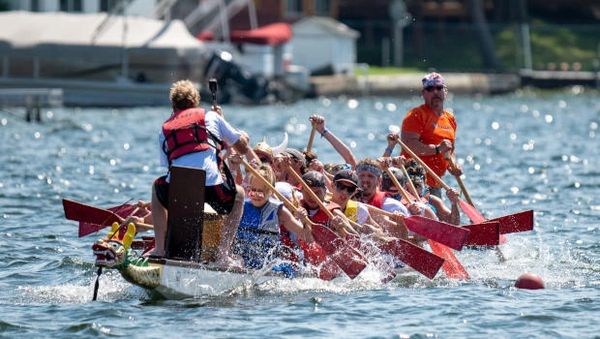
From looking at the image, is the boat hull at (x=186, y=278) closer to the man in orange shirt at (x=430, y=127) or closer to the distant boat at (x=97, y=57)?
the man in orange shirt at (x=430, y=127)

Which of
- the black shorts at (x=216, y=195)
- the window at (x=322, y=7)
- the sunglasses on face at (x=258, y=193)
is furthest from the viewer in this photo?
the window at (x=322, y=7)

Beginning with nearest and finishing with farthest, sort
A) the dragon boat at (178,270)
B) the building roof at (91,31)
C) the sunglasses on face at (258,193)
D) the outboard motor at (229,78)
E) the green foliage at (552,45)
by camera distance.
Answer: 1. the dragon boat at (178,270)
2. the sunglasses on face at (258,193)
3. the outboard motor at (229,78)
4. the building roof at (91,31)
5. the green foliage at (552,45)

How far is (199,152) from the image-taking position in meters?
13.1

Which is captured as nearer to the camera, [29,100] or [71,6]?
[29,100]

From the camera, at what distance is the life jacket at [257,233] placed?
1398cm

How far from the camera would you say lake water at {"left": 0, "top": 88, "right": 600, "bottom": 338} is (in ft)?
41.4

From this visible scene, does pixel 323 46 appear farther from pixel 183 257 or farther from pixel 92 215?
pixel 183 257

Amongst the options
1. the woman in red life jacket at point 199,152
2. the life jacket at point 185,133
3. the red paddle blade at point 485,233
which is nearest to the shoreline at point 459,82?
the red paddle blade at point 485,233

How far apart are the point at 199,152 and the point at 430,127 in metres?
4.65

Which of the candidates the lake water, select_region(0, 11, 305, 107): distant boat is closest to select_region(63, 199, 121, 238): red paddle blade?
the lake water

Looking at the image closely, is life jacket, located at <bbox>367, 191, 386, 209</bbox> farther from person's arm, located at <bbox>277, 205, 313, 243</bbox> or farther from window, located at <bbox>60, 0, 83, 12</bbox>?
window, located at <bbox>60, 0, 83, 12</bbox>

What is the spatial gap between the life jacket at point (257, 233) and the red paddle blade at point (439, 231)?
1.72m

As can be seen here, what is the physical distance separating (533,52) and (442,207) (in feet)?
170

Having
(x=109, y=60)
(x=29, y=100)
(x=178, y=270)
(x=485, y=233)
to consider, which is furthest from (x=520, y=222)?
(x=109, y=60)
